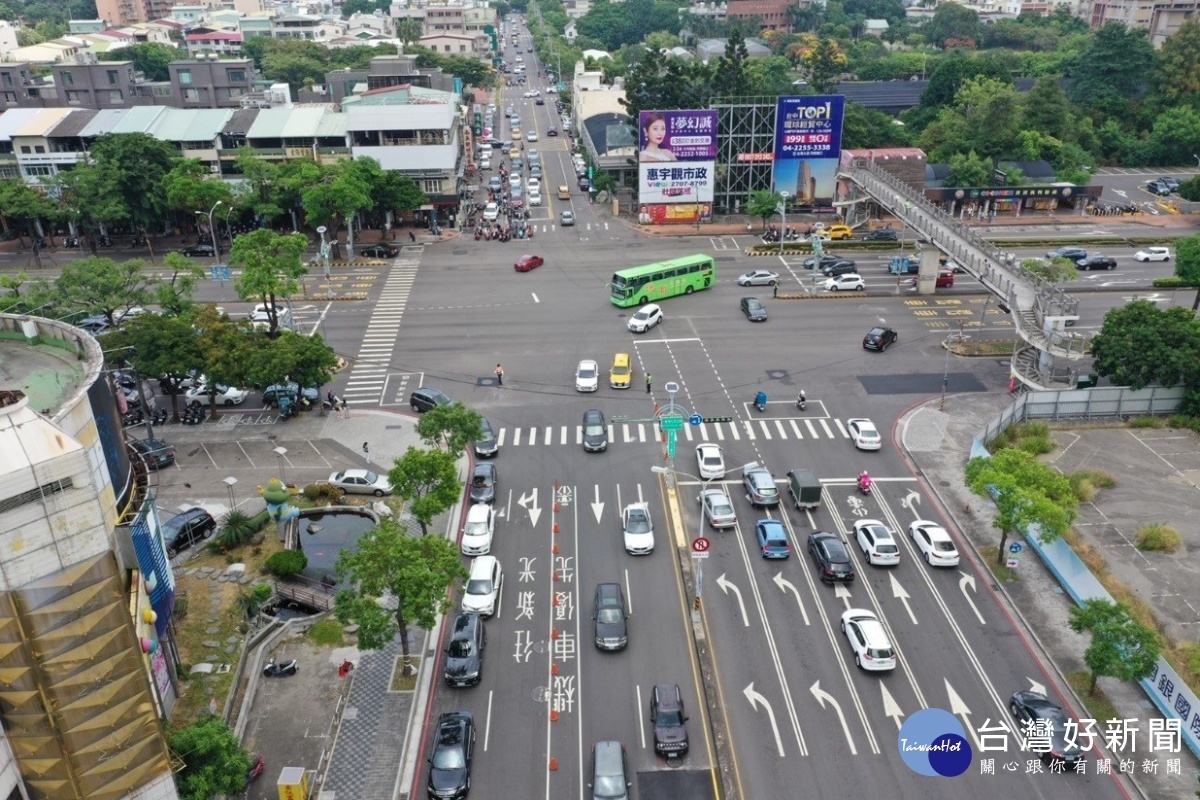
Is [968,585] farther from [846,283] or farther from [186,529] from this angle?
[846,283]

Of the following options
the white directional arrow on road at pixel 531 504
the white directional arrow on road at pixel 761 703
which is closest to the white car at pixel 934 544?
the white directional arrow on road at pixel 761 703

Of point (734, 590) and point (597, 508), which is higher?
point (597, 508)

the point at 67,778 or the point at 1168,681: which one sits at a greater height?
the point at 67,778

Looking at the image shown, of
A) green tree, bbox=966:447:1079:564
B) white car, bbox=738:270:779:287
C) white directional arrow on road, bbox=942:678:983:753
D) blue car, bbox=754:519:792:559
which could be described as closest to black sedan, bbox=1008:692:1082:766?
white directional arrow on road, bbox=942:678:983:753

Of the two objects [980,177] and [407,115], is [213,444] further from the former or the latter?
[980,177]

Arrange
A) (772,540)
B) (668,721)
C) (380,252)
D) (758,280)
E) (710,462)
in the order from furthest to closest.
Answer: (380,252) → (758,280) → (710,462) → (772,540) → (668,721)

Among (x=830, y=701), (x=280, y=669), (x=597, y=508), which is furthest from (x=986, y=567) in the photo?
(x=280, y=669)

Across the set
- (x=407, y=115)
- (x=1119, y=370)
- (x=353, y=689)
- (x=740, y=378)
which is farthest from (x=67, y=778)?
(x=407, y=115)

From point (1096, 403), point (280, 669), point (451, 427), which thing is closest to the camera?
point (280, 669)
